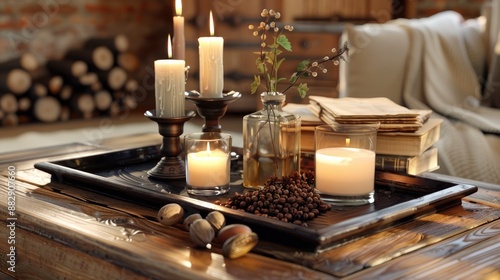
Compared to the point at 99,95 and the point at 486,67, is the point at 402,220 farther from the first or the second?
the point at 99,95

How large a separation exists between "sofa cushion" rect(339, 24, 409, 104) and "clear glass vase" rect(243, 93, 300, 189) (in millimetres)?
1305

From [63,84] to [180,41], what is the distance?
Result: 2473 millimetres

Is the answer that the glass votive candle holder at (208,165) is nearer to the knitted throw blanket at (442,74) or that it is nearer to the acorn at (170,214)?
the acorn at (170,214)

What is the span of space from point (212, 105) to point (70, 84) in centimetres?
250

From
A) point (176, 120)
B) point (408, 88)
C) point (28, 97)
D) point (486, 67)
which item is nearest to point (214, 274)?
point (176, 120)

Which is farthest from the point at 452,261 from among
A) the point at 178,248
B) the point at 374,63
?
the point at 374,63

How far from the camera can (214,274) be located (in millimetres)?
773

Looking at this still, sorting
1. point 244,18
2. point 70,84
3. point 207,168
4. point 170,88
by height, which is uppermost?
point 244,18

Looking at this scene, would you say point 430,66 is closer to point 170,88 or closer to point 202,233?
point 170,88

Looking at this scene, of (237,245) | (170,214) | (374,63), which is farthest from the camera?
(374,63)

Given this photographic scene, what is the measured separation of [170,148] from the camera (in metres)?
1.22

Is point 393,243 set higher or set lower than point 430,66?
lower

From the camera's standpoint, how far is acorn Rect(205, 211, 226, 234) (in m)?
0.90

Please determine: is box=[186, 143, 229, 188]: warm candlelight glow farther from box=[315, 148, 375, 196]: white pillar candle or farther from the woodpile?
the woodpile
